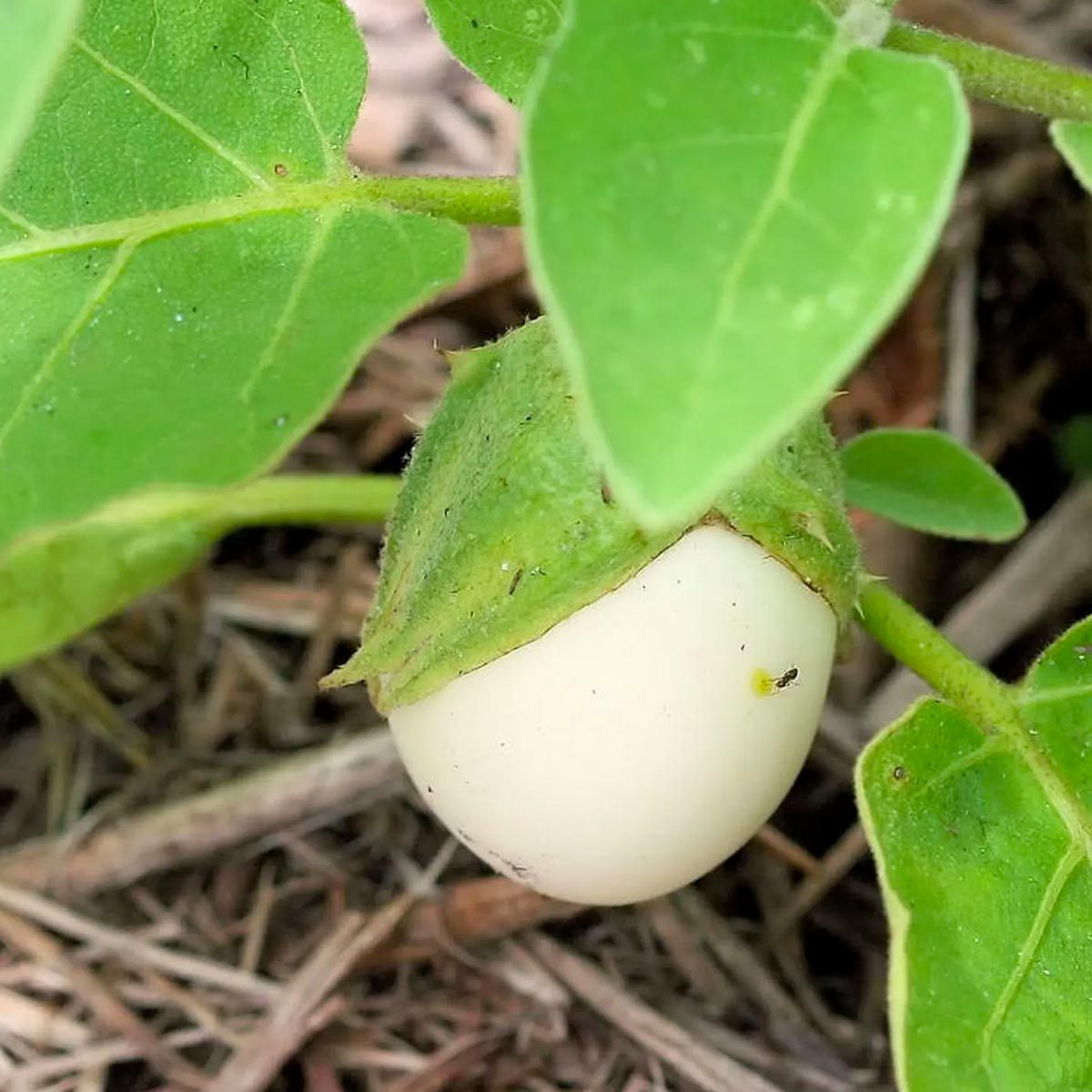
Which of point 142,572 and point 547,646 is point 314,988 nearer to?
point 142,572

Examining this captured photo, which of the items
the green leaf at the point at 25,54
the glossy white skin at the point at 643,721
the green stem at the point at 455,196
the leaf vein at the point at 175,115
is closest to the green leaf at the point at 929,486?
the glossy white skin at the point at 643,721

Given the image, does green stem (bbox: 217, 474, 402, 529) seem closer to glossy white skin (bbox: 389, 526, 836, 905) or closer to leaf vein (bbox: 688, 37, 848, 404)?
glossy white skin (bbox: 389, 526, 836, 905)

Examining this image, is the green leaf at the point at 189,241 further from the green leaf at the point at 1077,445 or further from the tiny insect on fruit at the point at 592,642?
the green leaf at the point at 1077,445

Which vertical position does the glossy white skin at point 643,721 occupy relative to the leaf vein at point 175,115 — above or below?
below

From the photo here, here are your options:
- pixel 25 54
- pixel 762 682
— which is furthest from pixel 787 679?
pixel 25 54

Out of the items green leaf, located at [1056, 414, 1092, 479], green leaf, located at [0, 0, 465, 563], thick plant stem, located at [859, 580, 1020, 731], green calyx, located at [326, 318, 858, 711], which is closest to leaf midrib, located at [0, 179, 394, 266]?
green leaf, located at [0, 0, 465, 563]

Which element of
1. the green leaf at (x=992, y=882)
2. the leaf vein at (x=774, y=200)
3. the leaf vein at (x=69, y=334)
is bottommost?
the green leaf at (x=992, y=882)
